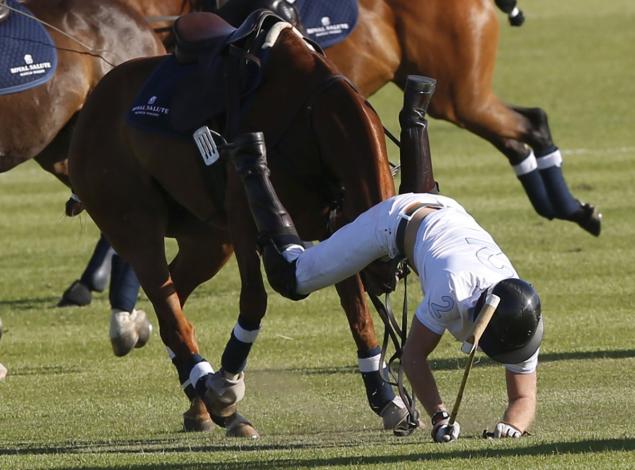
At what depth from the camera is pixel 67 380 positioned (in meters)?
10.3

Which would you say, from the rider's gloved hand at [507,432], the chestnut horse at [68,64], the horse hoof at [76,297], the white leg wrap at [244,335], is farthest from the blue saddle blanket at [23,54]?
the rider's gloved hand at [507,432]

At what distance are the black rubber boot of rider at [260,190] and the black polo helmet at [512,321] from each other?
1031 mm

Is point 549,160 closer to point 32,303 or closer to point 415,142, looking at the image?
point 32,303

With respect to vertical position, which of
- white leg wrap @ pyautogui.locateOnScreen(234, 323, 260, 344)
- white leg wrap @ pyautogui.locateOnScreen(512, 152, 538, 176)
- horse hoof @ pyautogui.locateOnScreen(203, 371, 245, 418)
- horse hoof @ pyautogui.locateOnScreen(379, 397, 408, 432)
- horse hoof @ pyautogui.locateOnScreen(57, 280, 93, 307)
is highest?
white leg wrap @ pyautogui.locateOnScreen(234, 323, 260, 344)

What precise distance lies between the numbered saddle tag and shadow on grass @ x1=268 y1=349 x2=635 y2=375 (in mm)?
2315

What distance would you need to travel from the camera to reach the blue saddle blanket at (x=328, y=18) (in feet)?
39.5

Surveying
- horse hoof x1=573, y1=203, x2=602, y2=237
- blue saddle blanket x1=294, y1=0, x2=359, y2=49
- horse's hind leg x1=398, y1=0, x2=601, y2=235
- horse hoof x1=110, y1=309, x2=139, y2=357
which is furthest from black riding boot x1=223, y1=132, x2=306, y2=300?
horse hoof x1=573, y1=203, x2=602, y2=237

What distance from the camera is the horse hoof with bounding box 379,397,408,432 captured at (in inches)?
326

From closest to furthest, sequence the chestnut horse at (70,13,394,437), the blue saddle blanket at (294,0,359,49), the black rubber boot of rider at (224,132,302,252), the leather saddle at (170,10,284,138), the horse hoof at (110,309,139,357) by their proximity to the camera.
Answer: the black rubber boot of rider at (224,132,302,252) → the chestnut horse at (70,13,394,437) → the leather saddle at (170,10,284,138) → the horse hoof at (110,309,139,357) → the blue saddle blanket at (294,0,359,49)

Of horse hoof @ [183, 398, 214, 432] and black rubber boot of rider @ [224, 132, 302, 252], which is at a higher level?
black rubber boot of rider @ [224, 132, 302, 252]

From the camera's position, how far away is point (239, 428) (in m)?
8.34

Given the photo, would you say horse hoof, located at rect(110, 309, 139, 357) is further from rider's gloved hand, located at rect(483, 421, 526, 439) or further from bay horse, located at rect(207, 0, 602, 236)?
rider's gloved hand, located at rect(483, 421, 526, 439)

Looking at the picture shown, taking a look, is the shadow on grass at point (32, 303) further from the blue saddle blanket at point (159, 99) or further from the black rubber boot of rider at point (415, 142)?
the black rubber boot of rider at point (415, 142)

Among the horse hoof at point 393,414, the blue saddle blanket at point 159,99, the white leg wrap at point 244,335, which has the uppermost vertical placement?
the blue saddle blanket at point 159,99
